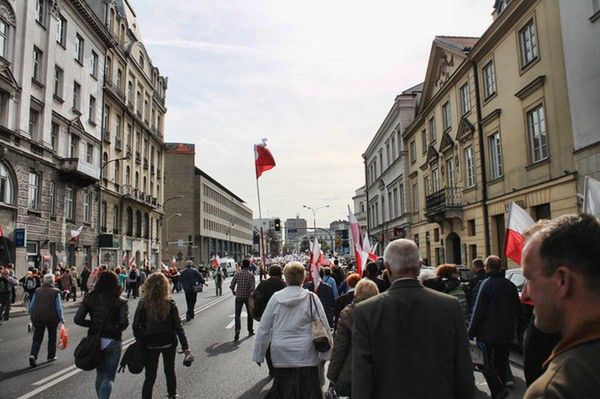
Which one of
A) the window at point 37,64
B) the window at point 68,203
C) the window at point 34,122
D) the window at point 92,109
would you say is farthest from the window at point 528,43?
the window at point 92,109

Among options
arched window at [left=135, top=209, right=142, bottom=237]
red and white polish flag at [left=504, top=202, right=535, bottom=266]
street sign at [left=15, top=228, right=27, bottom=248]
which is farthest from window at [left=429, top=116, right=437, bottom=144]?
arched window at [left=135, top=209, right=142, bottom=237]

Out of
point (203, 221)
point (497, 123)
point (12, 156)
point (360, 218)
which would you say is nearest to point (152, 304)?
point (497, 123)

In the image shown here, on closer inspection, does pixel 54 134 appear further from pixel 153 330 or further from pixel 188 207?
pixel 188 207

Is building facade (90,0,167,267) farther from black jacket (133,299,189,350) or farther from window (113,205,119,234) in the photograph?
black jacket (133,299,189,350)

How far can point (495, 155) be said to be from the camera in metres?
22.3

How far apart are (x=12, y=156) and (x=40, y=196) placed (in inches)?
141

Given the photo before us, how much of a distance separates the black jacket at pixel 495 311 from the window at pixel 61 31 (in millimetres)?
31617

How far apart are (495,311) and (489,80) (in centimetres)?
1873

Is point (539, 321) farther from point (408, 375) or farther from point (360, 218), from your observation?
point (360, 218)

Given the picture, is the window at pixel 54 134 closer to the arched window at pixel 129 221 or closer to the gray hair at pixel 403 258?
the arched window at pixel 129 221

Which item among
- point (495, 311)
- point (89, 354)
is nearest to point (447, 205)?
point (495, 311)

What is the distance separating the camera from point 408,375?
2889mm

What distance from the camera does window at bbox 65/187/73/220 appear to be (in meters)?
31.0

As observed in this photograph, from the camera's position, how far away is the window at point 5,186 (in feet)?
77.8
